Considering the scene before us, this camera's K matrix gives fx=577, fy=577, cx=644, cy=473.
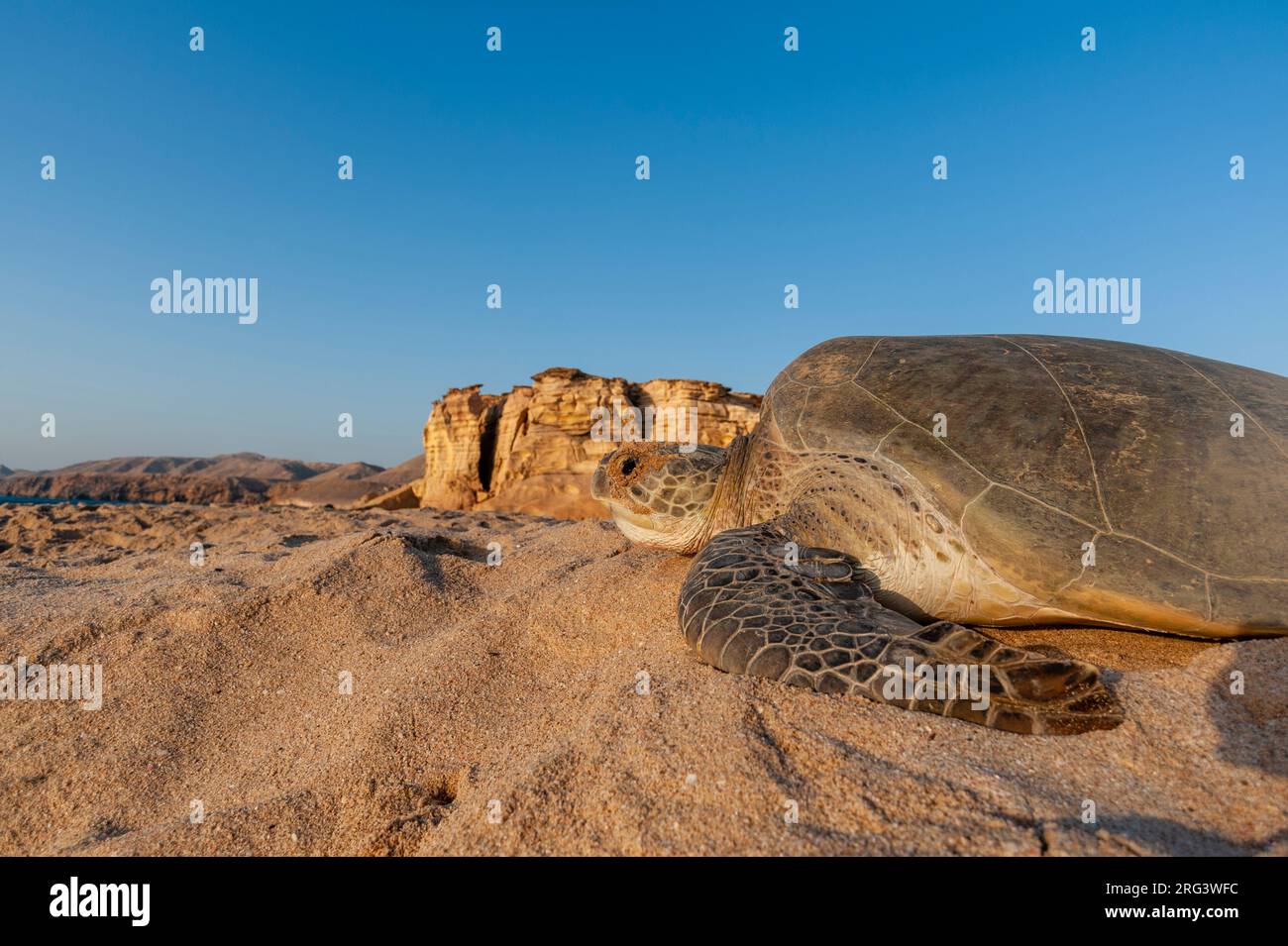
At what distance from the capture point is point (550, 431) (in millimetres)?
18750

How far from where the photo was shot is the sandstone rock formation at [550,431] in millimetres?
17672

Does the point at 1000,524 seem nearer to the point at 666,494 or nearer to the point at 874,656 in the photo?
the point at 874,656

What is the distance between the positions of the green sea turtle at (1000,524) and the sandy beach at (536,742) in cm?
13

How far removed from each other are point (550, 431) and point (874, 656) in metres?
17.5

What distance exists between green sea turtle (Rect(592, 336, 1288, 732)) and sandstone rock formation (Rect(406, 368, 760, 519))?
1414 centimetres

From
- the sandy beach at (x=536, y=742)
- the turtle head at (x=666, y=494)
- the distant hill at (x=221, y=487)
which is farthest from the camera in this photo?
the distant hill at (x=221, y=487)

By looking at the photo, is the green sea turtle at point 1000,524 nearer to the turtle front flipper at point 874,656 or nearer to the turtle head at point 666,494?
the turtle front flipper at point 874,656

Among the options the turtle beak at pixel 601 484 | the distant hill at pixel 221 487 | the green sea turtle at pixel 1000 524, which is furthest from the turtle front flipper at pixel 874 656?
the distant hill at pixel 221 487

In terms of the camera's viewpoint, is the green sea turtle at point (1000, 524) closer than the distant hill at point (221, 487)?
Yes

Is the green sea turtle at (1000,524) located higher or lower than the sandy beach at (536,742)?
higher

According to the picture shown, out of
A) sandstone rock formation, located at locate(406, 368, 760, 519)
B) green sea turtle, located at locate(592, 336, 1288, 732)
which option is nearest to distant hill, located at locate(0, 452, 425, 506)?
sandstone rock formation, located at locate(406, 368, 760, 519)

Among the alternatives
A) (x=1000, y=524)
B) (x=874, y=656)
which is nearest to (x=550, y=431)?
(x=1000, y=524)

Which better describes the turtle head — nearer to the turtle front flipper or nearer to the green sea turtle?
the green sea turtle
